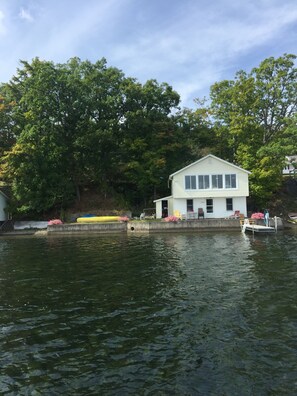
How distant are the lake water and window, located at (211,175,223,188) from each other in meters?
23.0

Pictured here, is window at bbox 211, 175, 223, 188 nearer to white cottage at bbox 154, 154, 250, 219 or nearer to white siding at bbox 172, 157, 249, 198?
white cottage at bbox 154, 154, 250, 219

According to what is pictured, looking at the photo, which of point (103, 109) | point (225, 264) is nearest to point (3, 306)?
point (225, 264)

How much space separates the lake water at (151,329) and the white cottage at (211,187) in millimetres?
22615

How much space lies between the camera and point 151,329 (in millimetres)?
9219

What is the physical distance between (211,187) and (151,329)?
32714 mm

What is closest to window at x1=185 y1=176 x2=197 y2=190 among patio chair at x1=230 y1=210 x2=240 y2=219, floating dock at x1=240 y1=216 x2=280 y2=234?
patio chair at x1=230 y1=210 x2=240 y2=219

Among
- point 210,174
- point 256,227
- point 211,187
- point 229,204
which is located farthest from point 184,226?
point 210,174

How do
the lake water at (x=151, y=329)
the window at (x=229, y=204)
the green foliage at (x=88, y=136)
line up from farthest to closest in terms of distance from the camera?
the green foliage at (x=88, y=136) → the window at (x=229, y=204) → the lake water at (x=151, y=329)

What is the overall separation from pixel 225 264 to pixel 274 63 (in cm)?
4143

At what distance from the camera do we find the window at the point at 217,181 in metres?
40.9

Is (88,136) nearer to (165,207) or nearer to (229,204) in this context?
(165,207)

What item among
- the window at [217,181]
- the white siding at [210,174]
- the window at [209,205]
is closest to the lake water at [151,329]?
the white siding at [210,174]

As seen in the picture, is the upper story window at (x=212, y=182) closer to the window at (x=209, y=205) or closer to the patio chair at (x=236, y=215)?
the window at (x=209, y=205)

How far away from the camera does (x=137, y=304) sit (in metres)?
11.5
